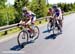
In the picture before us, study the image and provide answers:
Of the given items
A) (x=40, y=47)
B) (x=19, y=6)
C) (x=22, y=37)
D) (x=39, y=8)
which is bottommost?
(x=39, y=8)

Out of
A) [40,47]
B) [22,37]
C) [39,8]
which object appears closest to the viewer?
[40,47]

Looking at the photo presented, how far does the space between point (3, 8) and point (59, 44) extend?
25396mm

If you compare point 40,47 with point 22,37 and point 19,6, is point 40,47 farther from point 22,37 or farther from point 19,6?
point 19,6

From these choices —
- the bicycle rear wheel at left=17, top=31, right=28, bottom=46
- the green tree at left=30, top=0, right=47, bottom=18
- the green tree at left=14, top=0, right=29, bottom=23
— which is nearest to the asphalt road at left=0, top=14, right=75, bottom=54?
the bicycle rear wheel at left=17, top=31, right=28, bottom=46

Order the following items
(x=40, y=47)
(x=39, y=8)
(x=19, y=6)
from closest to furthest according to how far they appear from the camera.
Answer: (x=40, y=47) → (x=19, y=6) → (x=39, y=8)

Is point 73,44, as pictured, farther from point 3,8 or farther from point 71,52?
point 3,8

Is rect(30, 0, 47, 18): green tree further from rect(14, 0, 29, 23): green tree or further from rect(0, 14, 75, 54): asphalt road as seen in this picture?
rect(0, 14, 75, 54): asphalt road

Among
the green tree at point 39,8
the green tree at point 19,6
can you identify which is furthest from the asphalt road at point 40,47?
the green tree at point 39,8

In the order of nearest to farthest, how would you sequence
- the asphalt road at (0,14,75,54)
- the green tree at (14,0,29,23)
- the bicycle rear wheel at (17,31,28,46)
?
the asphalt road at (0,14,75,54), the bicycle rear wheel at (17,31,28,46), the green tree at (14,0,29,23)

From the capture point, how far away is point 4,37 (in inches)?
619

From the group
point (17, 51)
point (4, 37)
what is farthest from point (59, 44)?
point (4, 37)

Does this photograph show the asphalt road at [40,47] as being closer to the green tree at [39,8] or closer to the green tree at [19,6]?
the green tree at [19,6]

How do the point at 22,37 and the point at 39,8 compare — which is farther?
the point at 39,8

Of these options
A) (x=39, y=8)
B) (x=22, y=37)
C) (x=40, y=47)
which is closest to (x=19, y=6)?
(x=39, y=8)
